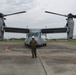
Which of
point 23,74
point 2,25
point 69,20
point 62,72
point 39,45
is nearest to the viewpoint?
point 23,74

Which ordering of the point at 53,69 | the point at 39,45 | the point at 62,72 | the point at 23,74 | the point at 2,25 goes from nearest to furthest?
the point at 23,74 < the point at 62,72 < the point at 53,69 < the point at 39,45 < the point at 2,25

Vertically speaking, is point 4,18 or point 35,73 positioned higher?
point 4,18

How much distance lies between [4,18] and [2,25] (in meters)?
3.07

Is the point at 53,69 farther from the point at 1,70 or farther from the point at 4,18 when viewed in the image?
the point at 4,18

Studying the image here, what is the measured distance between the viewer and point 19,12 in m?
50.4

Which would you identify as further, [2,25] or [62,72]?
[2,25]

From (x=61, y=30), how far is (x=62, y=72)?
39.2 metres

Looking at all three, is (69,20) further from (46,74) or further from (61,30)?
(46,74)

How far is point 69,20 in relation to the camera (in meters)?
51.2

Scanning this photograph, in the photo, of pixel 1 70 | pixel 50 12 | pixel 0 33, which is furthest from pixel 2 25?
pixel 1 70

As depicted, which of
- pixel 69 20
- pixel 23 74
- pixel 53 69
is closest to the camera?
pixel 23 74

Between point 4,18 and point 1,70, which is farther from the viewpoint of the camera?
point 4,18

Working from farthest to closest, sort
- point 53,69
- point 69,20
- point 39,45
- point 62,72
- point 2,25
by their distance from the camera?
1. point 69,20
2. point 2,25
3. point 39,45
4. point 53,69
5. point 62,72

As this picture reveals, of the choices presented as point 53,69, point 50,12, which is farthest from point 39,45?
point 50,12
